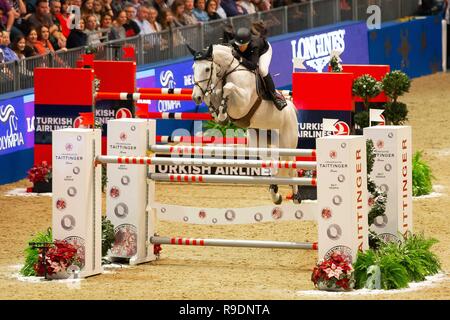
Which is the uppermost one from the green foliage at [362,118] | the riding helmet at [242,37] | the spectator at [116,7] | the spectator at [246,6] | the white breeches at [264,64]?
the spectator at [246,6]

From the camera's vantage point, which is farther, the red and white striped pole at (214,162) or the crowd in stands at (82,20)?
the crowd in stands at (82,20)

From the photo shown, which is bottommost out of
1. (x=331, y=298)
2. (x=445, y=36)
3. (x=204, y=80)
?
(x=331, y=298)

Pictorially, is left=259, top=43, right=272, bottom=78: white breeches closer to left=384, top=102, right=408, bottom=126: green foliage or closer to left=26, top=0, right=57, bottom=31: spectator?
left=384, top=102, right=408, bottom=126: green foliage

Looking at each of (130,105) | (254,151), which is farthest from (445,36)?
(254,151)

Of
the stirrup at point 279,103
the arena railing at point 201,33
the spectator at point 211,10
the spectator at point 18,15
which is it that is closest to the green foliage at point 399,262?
the stirrup at point 279,103

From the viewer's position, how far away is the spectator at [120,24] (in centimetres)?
2195

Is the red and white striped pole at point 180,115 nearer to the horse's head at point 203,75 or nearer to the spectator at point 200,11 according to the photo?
the horse's head at point 203,75

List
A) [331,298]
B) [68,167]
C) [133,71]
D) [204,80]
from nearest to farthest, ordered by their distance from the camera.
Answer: [331,298] < [68,167] < [204,80] < [133,71]

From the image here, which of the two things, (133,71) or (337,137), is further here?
(133,71)

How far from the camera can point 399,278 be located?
1181 centimetres

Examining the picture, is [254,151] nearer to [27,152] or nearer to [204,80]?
[204,80]

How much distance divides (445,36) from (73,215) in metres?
19.4

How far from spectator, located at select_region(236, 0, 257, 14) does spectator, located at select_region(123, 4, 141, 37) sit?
4.11 meters

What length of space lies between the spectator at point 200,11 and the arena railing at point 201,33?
684 millimetres
